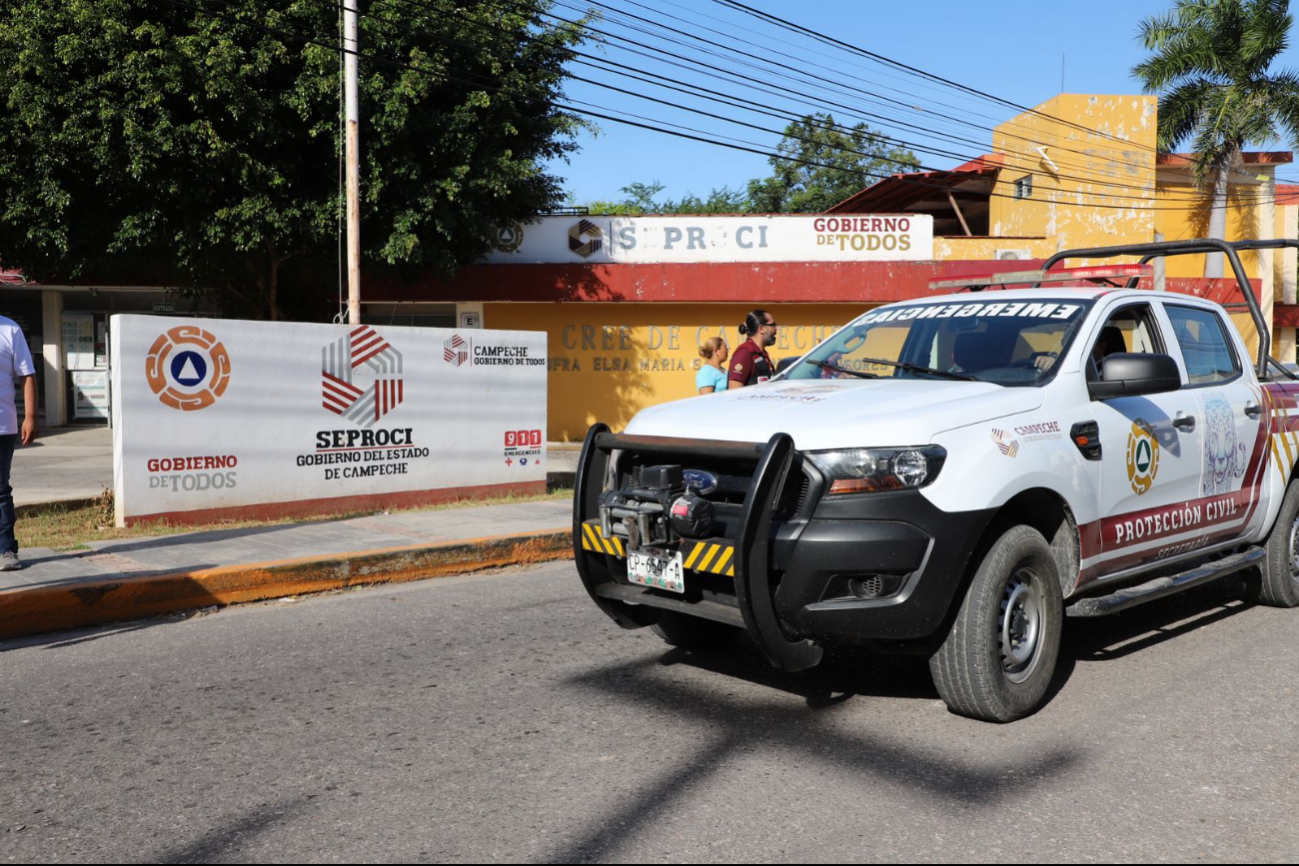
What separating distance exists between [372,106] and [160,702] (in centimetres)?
1325

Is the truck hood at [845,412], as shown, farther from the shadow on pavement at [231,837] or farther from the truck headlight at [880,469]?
the shadow on pavement at [231,837]

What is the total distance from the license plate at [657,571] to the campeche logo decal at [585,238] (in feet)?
55.8

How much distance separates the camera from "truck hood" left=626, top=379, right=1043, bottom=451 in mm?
4230

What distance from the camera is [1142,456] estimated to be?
5.28 meters

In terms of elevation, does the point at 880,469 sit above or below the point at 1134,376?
below

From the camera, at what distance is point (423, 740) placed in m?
4.33

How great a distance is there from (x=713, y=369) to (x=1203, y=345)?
4.68 m

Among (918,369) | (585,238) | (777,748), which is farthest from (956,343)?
(585,238)

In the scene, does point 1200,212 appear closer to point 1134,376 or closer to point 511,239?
point 511,239

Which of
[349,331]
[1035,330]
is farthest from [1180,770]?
[349,331]

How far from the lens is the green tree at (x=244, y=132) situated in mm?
15422

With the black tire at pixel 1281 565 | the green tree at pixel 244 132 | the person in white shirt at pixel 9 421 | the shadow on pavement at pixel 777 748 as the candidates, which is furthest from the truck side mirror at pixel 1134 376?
the green tree at pixel 244 132

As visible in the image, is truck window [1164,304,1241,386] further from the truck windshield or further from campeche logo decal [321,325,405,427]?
campeche logo decal [321,325,405,427]

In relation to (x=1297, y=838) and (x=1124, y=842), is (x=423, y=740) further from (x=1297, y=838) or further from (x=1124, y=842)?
(x=1297, y=838)
